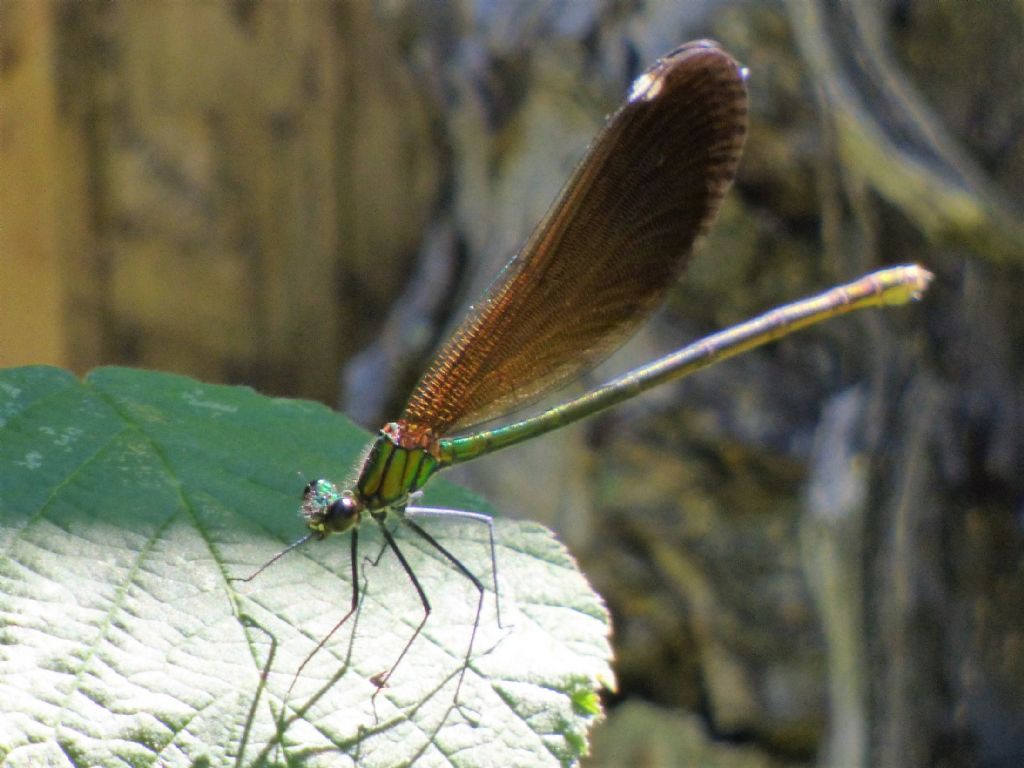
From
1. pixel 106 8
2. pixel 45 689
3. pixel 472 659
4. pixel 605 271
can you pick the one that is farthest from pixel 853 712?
pixel 106 8

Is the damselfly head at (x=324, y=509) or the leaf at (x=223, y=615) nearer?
the leaf at (x=223, y=615)

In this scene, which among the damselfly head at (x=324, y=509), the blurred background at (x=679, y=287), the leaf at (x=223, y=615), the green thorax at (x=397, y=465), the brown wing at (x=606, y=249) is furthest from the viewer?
the blurred background at (x=679, y=287)

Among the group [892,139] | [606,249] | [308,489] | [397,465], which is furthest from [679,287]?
[308,489]

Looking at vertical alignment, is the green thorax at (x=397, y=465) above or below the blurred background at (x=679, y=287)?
below

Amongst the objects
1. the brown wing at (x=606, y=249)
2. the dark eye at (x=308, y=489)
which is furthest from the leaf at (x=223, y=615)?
the brown wing at (x=606, y=249)

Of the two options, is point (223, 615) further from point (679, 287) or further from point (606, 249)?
point (679, 287)

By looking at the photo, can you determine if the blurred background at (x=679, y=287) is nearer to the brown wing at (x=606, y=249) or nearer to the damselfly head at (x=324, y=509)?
the brown wing at (x=606, y=249)

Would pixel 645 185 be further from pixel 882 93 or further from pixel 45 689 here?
pixel 45 689

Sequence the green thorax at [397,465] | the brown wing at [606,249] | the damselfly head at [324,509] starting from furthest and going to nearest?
the brown wing at [606,249]
the green thorax at [397,465]
the damselfly head at [324,509]
